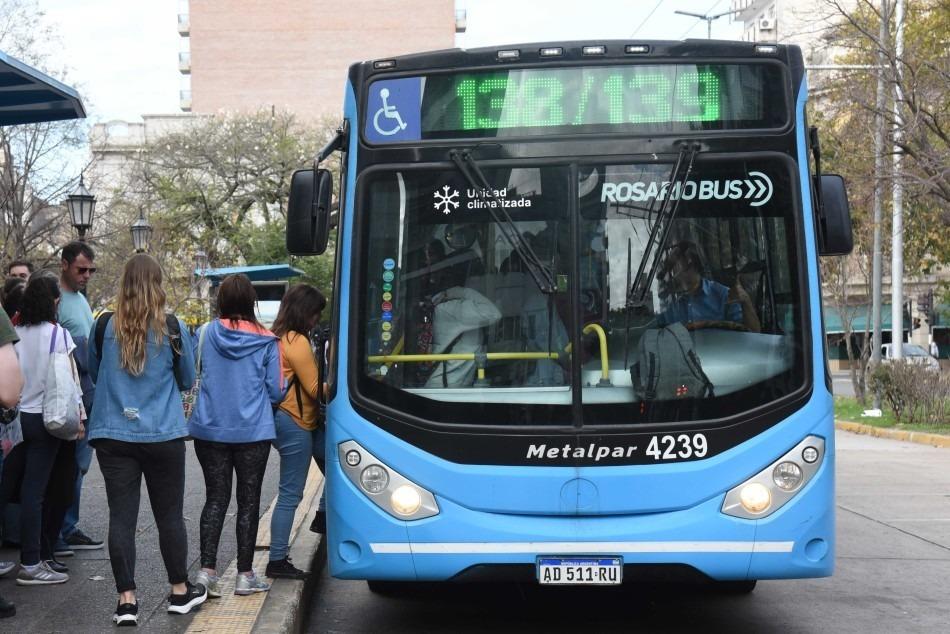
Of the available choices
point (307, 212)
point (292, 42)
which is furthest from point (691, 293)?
point (292, 42)

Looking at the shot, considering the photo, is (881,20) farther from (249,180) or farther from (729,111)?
(249,180)

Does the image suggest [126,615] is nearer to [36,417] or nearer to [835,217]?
[36,417]

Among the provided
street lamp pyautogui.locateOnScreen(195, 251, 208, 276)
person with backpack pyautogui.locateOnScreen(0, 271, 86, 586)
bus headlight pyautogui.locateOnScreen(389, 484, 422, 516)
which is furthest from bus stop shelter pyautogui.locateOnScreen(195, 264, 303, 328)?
bus headlight pyautogui.locateOnScreen(389, 484, 422, 516)

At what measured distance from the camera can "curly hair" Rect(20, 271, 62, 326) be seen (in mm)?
6961

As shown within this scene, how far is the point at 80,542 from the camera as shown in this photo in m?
8.31

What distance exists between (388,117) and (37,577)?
3.20m

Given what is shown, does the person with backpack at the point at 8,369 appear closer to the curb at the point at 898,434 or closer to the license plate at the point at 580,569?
the license plate at the point at 580,569

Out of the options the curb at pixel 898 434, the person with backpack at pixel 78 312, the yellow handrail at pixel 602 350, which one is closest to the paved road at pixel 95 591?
the person with backpack at pixel 78 312

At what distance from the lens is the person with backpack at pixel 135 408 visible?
6094mm

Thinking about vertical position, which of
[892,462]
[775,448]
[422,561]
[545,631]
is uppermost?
[775,448]

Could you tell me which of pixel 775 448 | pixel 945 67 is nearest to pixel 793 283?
pixel 775 448

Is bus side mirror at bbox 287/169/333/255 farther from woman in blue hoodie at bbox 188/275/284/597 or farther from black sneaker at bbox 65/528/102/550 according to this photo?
black sneaker at bbox 65/528/102/550

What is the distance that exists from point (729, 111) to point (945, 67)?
55.4ft

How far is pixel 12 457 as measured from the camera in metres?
7.21
